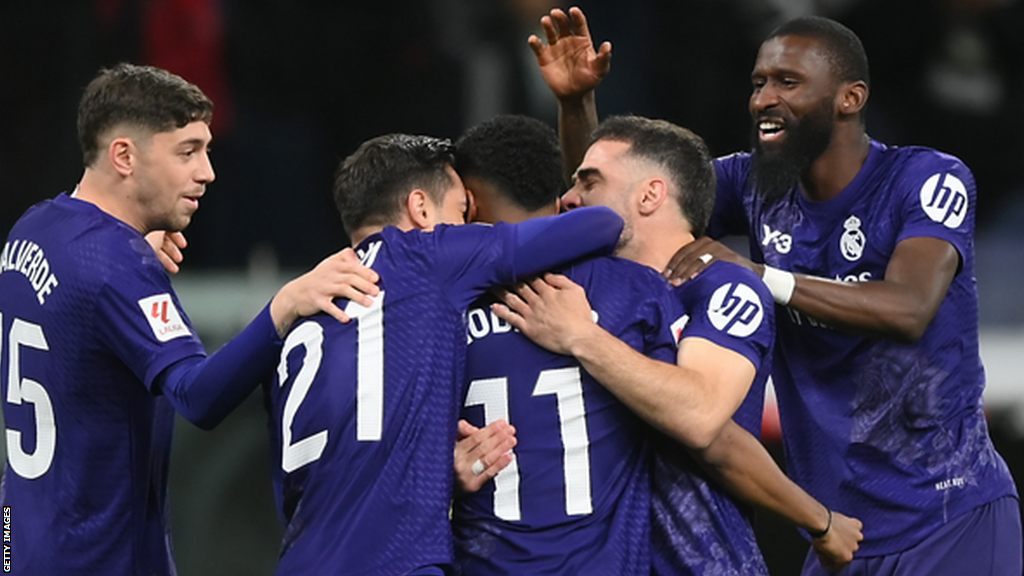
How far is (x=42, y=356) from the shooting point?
3.67 m

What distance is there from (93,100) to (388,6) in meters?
5.91

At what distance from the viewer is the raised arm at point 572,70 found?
4.68 m

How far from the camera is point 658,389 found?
3309mm

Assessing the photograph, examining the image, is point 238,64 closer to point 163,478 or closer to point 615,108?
point 615,108

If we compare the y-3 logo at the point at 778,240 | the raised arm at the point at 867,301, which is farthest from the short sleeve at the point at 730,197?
the raised arm at the point at 867,301

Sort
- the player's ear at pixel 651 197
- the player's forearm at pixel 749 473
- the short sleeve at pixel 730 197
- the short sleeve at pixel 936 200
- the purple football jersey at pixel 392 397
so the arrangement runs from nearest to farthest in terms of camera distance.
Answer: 1. the purple football jersey at pixel 392 397
2. the player's forearm at pixel 749 473
3. the player's ear at pixel 651 197
4. the short sleeve at pixel 936 200
5. the short sleeve at pixel 730 197

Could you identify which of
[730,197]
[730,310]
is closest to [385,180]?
[730,310]

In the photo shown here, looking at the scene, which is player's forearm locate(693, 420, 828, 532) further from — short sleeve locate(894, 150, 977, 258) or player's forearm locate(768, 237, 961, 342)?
short sleeve locate(894, 150, 977, 258)

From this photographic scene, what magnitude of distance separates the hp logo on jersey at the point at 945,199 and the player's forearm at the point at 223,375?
6.59ft

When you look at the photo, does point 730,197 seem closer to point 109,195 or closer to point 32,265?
point 109,195

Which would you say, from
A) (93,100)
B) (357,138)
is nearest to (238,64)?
(357,138)

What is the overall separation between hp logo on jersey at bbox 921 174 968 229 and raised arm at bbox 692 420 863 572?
1017 mm

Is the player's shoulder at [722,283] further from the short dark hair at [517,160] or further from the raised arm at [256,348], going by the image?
the raised arm at [256,348]

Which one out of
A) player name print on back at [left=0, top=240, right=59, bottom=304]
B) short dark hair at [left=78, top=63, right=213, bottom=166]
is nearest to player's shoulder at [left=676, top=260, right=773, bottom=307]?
short dark hair at [left=78, top=63, right=213, bottom=166]
